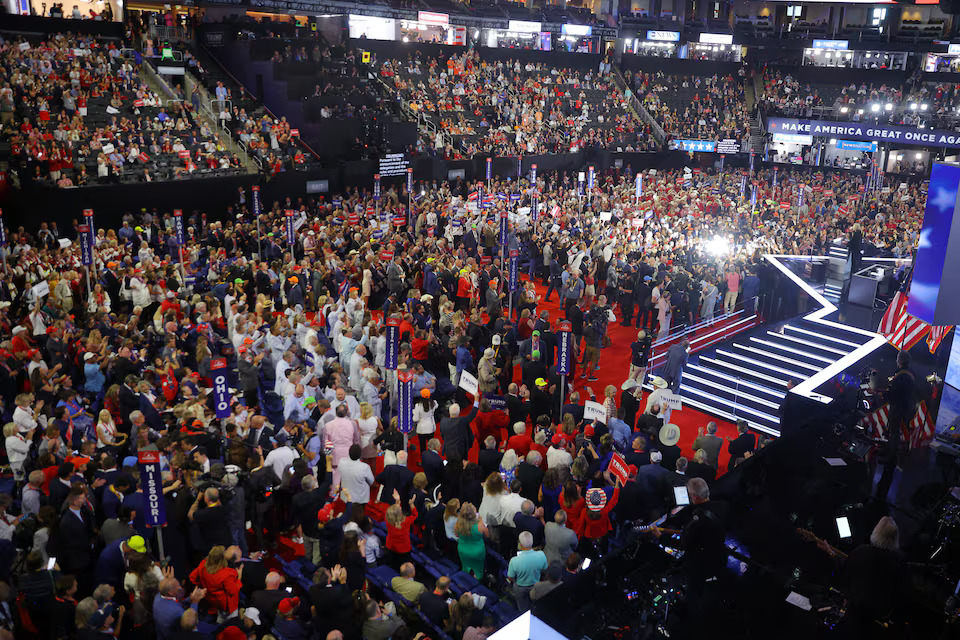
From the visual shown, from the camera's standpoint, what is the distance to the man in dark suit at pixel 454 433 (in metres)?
10.6

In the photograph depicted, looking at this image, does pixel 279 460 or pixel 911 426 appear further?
pixel 911 426

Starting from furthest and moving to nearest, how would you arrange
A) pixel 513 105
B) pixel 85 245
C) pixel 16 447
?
1. pixel 513 105
2. pixel 85 245
3. pixel 16 447

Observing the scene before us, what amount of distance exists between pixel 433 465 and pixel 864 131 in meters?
34.5

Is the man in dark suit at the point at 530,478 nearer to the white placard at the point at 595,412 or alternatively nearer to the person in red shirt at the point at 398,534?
the person in red shirt at the point at 398,534

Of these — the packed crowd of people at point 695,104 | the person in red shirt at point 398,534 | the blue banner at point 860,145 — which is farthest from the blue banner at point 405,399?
the blue banner at point 860,145

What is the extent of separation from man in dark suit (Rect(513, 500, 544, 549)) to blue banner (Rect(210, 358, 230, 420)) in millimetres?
3984

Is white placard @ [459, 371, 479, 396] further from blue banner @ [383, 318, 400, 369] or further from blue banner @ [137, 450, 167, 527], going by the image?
blue banner @ [137, 450, 167, 527]

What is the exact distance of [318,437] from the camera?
33.3 feet

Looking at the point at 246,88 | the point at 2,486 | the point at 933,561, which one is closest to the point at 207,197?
the point at 246,88

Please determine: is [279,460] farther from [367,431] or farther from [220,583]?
[220,583]

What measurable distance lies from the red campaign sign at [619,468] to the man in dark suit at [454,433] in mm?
2314

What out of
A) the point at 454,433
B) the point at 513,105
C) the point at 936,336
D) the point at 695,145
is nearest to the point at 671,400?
the point at 454,433

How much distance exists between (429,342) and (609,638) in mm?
7482

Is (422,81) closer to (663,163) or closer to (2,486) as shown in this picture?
(663,163)
